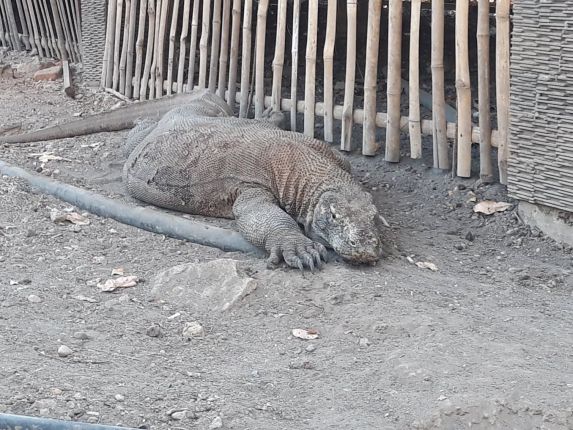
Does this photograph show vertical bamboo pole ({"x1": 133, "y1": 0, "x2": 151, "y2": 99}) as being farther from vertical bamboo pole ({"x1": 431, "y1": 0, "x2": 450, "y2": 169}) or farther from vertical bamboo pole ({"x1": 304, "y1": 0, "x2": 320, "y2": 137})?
vertical bamboo pole ({"x1": 431, "y1": 0, "x2": 450, "y2": 169})

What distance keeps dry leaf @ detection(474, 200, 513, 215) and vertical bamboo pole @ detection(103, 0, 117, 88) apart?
15.4ft

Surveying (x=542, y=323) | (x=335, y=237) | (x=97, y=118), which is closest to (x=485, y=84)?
(x=335, y=237)

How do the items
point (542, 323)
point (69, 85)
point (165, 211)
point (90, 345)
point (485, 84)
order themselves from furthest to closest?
point (69, 85) < point (165, 211) < point (485, 84) < point (542, 323) < point (90, 345)

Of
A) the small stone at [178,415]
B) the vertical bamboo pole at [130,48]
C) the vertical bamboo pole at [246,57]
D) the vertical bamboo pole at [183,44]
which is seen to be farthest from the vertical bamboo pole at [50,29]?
the small stone at [178,415]

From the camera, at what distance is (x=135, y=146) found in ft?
24.7

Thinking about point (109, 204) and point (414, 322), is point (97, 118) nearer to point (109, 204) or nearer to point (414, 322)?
point (109, 204)

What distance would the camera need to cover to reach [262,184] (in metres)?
6.14

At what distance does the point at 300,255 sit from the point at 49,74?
610 cm

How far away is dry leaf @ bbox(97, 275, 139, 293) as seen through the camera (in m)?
4.90

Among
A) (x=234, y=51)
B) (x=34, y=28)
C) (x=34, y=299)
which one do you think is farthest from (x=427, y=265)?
(x=34, y=28)

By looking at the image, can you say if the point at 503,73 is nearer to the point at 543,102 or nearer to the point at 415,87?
the point at 543,102

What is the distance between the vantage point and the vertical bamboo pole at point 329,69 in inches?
277

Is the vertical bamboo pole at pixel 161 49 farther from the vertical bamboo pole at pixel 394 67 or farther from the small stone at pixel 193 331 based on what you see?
the small stone at pixel 193 331

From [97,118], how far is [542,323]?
5028 mm
